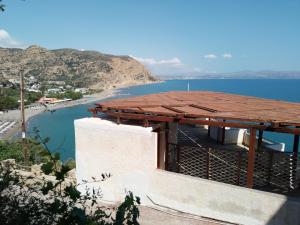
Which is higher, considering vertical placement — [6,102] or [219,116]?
[6,102]

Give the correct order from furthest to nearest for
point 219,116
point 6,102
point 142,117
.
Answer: point 142,117, point 219,116, point 6,102

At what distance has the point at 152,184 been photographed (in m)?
8.30

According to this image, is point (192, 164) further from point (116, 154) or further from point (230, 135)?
point (230, 135)

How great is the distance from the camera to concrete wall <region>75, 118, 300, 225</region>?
7.04 meters

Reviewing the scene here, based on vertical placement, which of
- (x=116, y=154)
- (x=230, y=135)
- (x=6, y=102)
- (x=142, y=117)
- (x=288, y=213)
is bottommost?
(x=288, y=213)

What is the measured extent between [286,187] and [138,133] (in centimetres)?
404

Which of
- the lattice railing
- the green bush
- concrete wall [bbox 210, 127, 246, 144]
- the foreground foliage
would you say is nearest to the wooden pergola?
the lattice railing

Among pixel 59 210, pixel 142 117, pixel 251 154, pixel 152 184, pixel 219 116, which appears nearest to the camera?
pixel 59 210

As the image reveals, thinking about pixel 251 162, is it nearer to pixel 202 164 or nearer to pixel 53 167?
pixel 202 164

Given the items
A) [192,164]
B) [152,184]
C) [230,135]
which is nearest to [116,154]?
[152,184]

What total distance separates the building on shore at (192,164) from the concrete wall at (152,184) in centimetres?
2

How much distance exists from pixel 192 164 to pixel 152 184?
1.34 meters

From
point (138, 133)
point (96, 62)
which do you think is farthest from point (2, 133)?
point (96, 62)

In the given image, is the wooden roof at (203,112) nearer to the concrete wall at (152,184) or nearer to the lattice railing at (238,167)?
the concrete wall at (152,184)
